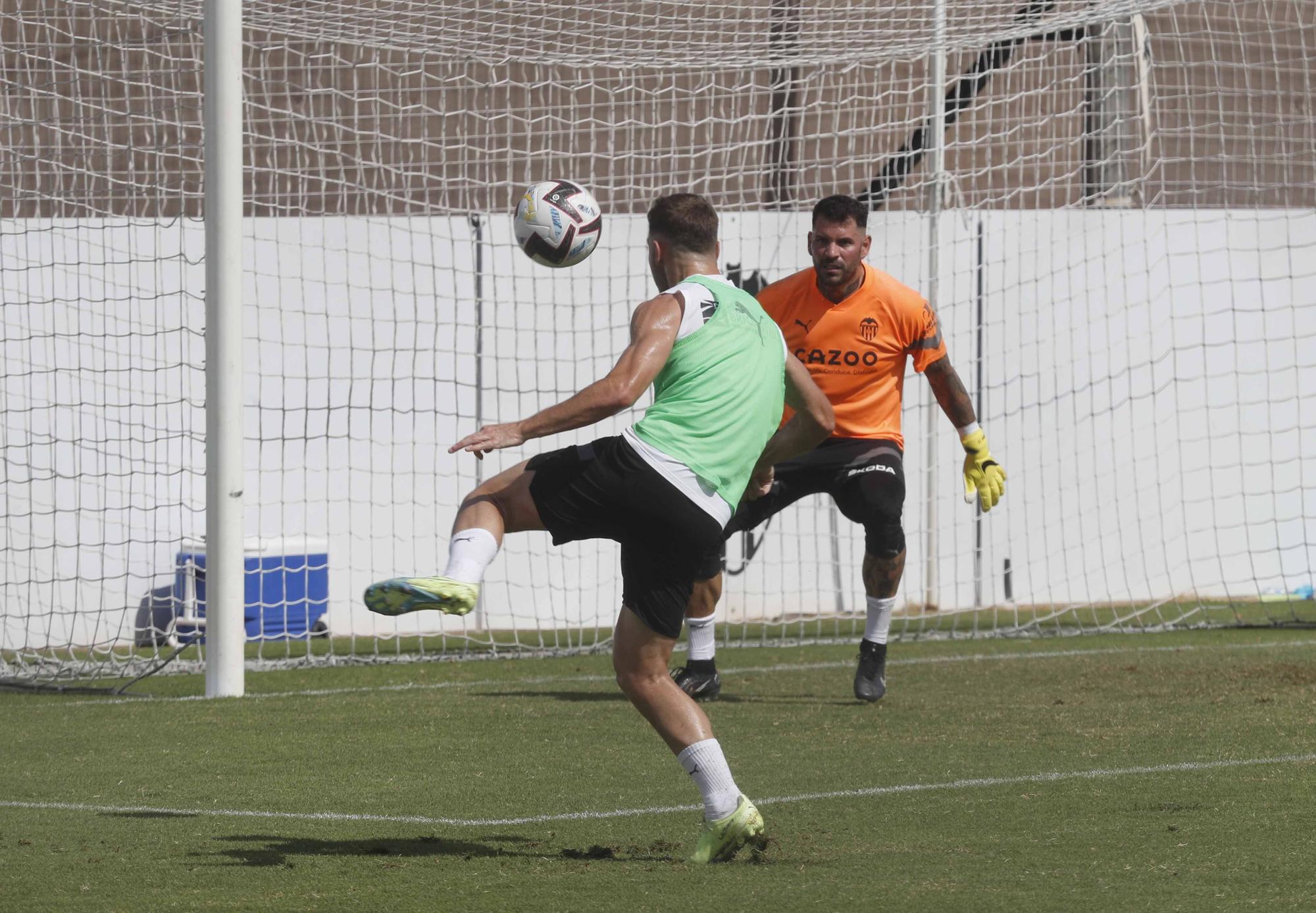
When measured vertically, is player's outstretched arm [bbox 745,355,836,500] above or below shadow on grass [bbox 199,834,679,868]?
above

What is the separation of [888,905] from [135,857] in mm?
2307

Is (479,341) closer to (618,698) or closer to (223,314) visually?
(223,314)

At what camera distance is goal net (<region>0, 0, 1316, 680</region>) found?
36.4 ft

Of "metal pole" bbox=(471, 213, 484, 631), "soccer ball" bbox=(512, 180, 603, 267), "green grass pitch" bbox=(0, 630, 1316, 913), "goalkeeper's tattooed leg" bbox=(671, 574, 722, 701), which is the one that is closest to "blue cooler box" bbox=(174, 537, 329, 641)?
"metal pole" bbox=(471, 213, 484, 631)

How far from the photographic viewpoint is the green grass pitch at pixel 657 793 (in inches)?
179

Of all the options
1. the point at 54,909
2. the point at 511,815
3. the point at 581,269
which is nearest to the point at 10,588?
the point at 581,269

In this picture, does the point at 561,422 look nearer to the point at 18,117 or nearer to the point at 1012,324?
the point at 18,117

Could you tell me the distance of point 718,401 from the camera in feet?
16.9

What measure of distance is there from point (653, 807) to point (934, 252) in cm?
799

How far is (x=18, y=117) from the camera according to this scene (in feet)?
33.5

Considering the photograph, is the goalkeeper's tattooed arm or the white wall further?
the white wall

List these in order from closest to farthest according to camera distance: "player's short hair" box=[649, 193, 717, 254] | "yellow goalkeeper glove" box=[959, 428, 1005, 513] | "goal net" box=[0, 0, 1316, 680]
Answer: "player's short hair" box=[649, 193, 717, 254] → "yellow goalkeeper glove" box=[959, 428, 1005, 513] → "goal net" box=[0, 0, 1316, 680]

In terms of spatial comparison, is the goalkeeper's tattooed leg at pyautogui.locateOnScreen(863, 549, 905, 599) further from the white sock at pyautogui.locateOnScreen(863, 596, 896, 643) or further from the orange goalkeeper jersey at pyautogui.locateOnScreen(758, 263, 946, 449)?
the orange goalkeeper jersey at pyautogui.locateOnScreen(758, 263, 946, 449)

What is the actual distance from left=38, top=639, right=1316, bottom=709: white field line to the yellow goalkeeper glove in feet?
7.14
